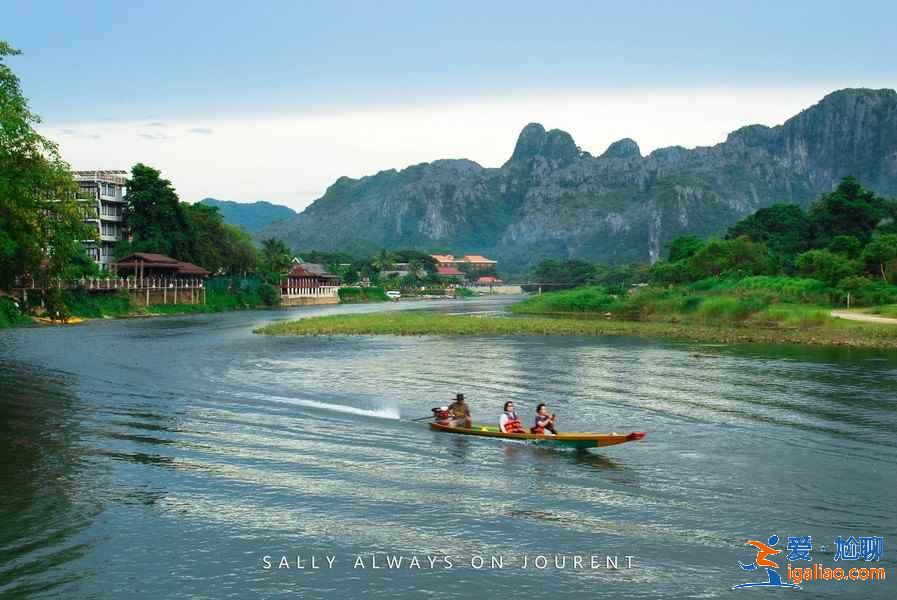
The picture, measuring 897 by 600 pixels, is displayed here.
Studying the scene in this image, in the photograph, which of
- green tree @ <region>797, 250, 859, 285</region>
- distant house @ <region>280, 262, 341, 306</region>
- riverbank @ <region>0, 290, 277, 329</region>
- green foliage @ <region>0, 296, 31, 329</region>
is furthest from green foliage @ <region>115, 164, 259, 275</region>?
green tree @ <region>797, 250, 859, 285</region>

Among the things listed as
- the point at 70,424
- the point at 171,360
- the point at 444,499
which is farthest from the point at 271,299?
the point at 444,499

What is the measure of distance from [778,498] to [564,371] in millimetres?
25045

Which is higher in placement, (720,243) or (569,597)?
(720,243)

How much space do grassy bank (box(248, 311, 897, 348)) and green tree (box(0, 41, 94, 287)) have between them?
38835mm

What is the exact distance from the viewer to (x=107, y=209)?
115562 mm

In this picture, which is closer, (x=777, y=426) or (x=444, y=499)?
(x=444, y=499)

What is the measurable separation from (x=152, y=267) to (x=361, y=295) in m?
70.1

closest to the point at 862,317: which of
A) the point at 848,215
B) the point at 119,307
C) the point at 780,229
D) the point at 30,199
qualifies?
the point at 848,215

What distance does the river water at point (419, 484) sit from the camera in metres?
14.9

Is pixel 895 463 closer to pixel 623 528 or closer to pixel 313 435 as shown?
pixel 623 528

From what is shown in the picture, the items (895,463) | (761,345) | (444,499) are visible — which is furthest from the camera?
(761,345)

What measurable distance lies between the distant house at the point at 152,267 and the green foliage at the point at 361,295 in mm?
55942

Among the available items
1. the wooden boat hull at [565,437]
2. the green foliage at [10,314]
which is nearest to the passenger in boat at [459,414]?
the wooden boat hull at [565,437]

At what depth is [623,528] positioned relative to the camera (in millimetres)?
17250
